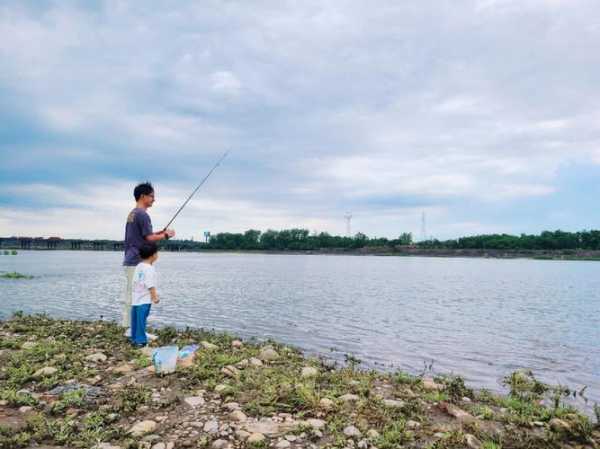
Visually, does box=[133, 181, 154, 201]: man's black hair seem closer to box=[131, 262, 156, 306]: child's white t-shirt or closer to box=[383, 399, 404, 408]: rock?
box=[131, 262, 156, 306]: child's white t-shirt

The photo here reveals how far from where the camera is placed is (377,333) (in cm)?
1585

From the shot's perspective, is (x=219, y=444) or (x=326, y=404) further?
(x=326, y=404)

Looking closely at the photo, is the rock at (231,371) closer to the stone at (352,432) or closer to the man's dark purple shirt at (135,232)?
the stone at (352,432)

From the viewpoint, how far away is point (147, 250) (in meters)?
9.67

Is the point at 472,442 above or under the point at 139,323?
under

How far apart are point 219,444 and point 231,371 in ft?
8.90

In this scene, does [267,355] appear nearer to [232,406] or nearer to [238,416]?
[232,406]

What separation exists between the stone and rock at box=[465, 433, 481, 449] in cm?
132

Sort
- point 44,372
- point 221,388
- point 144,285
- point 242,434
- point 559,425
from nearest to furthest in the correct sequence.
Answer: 1. point 242,434
2. point 559,425
3. point 221,388
4. point 44,372
5. point 144,285

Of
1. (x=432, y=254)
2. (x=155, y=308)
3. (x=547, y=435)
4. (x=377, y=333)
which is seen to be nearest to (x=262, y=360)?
(x=547, y=435)

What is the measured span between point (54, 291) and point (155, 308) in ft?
35.9

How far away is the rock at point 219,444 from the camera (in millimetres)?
5191

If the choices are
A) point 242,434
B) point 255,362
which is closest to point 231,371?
point 255,362

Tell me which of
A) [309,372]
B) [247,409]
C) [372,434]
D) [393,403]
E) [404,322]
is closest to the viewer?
[372,434]
